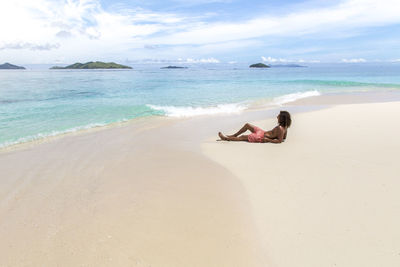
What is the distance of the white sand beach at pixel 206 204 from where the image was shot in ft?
10.1

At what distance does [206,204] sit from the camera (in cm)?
418

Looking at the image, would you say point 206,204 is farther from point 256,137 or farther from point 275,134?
point 275,134

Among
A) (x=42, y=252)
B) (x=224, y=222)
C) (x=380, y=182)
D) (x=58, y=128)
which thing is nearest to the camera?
(x=42, y=252)

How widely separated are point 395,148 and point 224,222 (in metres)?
5.02

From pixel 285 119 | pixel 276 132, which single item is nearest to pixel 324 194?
pixel 276 132

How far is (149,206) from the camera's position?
13.5 feet

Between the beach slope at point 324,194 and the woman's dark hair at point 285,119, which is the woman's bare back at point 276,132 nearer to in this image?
the woman's dark hair at point 285,119

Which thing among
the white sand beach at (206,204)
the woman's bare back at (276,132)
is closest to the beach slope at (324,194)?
the white sand beach at (206,204)

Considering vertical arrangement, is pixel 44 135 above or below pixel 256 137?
below

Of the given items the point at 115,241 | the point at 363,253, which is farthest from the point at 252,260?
the point at 115,241

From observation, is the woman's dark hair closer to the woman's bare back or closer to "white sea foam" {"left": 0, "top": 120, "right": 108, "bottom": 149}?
the woman's bare back

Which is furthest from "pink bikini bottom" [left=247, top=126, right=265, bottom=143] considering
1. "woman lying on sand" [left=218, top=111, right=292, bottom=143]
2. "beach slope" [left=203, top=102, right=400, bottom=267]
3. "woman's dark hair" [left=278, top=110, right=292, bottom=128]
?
"woman's dark hair" [left=278, top=110, right=292, bottom=128]

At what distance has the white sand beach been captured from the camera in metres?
A: 3.09

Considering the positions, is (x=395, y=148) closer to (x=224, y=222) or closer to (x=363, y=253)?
(x=363, y=253)
